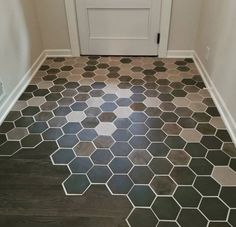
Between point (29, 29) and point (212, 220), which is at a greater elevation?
point (29, 29)

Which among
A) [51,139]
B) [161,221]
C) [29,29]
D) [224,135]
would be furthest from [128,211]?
[29,29]

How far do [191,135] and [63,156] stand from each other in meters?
0.90

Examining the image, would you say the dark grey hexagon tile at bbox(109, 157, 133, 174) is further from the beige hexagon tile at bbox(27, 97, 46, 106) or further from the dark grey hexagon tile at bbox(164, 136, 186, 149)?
the beige hexagon tile at bbox(27, 97, 46, 106)

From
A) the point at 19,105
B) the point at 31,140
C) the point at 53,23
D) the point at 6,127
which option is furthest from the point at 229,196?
the point at 53,23

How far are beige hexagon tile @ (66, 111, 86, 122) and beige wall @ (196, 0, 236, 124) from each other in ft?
3.64

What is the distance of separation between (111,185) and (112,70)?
1.48 meters

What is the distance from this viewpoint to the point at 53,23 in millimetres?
2895

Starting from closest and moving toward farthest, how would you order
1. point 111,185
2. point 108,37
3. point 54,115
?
1. point 111,185
2. point 54,115
3. point 108,37

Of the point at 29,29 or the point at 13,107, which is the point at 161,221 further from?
the point at 29,29

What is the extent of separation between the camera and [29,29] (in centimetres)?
265

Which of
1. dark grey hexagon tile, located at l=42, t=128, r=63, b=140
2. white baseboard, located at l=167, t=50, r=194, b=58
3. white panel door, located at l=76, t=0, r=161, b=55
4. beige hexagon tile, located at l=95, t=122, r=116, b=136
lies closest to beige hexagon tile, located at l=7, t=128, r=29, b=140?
dark grey hexagon tile, located at l=42, t=128, r=63, b=140

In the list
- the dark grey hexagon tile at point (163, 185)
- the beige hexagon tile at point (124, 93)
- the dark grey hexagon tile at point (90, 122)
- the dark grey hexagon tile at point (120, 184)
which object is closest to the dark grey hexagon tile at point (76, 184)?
the dark grey hexagon tile at point (120, 184)

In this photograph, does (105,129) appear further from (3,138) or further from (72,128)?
(3,138)

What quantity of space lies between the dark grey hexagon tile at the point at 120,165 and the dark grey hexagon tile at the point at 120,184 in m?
0.04
